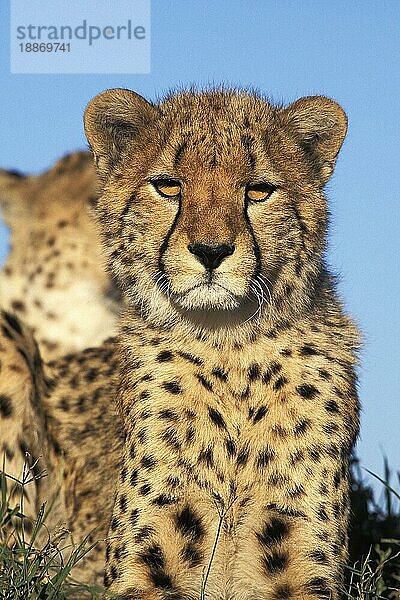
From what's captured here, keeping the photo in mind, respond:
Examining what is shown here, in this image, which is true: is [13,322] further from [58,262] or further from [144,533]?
[58,262]

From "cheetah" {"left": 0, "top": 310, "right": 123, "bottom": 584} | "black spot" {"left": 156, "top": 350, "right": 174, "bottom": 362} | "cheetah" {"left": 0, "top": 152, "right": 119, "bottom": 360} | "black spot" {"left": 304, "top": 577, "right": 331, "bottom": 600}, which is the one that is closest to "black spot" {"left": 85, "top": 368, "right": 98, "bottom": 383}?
"cheetah" {"left": 0, "top": 310, "right": 123, "bottom": 584}

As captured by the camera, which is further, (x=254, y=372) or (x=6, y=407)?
(x=6, y=407)

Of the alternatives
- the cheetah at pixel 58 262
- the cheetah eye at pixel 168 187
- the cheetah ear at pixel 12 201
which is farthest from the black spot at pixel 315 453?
the cheetah ear at pixel 12 201

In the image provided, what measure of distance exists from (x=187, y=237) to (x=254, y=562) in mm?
851

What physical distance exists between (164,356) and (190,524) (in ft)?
1.55

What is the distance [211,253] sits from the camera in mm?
2949

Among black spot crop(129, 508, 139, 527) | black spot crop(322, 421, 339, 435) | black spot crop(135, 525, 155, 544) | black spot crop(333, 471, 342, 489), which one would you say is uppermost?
black spot crop(322, 421, 339, 435)

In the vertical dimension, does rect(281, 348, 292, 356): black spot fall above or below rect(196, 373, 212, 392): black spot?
above

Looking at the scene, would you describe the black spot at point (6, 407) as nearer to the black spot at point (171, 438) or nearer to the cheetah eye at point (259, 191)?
the black spot at point (171, 438)

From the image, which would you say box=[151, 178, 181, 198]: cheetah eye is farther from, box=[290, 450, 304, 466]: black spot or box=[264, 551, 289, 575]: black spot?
box=[264, 551, 289, 575]: black spot

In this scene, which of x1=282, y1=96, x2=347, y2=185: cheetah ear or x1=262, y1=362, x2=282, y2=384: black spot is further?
x1=282, y1=96, x2=347, y2=185: cheetah ear

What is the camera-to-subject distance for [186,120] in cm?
341

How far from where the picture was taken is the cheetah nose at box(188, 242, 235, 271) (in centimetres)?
295

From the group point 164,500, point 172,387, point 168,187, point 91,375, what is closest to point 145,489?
point 164,500
